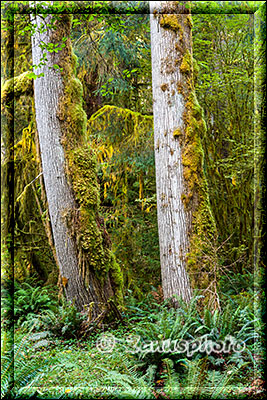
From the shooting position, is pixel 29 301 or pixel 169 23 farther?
pixel 169 23

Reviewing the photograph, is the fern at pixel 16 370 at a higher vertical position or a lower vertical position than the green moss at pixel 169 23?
lower

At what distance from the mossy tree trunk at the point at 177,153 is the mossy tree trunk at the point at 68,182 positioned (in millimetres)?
829

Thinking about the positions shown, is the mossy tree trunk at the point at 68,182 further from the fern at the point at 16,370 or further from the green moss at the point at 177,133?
the fern at the point at 16,370

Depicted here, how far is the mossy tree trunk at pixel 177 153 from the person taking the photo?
376 centimetres

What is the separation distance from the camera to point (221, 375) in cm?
226

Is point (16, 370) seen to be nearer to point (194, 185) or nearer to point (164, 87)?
point (194, 185)

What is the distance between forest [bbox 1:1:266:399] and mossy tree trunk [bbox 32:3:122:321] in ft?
0.05

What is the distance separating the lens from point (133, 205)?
5.95 meters

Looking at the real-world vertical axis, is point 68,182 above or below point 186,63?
below

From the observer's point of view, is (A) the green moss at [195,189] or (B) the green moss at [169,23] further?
(B) the green moss at [169,23]

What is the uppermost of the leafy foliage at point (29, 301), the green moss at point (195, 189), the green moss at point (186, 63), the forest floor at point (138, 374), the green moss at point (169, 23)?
the green moss at point (169, 23)

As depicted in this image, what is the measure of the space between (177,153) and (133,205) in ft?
7.27

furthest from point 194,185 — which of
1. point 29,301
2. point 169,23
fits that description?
point 29,301

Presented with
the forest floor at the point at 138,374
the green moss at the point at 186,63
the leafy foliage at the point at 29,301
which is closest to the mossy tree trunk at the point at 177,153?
the green moss at the point at 186,63
